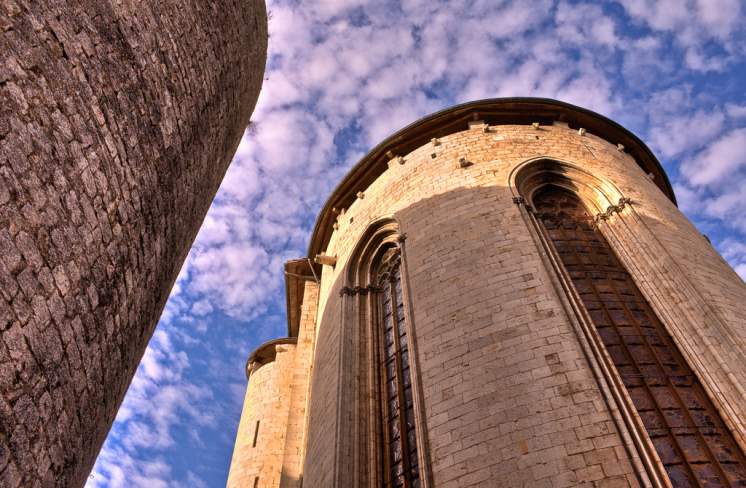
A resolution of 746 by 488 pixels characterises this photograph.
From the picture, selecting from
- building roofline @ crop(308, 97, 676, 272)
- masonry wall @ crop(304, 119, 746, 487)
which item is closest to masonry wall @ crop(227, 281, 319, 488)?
masonry wall @ crop(304, 119, 746, 487)

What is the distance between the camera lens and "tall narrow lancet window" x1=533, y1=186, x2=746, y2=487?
5.80 metres

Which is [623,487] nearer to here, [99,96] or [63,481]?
[63,481]

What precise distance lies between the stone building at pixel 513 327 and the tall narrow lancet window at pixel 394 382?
0.10ft

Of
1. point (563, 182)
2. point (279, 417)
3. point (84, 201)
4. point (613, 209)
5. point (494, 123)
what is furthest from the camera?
point (279, 417)

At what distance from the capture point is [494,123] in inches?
472

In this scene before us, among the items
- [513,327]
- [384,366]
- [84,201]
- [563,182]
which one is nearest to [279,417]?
[384,366]

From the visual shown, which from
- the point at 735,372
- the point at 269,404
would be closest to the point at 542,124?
the point at 735,372

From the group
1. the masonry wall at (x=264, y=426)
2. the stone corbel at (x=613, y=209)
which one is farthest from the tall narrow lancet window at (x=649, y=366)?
the masonry wall at (x=264, y=426)

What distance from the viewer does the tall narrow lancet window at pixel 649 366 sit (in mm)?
5805

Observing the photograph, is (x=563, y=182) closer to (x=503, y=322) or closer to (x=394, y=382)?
(x=503, y=322)

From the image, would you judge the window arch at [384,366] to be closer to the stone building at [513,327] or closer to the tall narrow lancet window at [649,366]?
the stone building at [513,327]

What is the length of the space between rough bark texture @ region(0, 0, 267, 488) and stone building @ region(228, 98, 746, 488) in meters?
3.77

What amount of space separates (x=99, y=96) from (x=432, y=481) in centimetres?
487

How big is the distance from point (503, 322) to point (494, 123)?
6.14 meters
